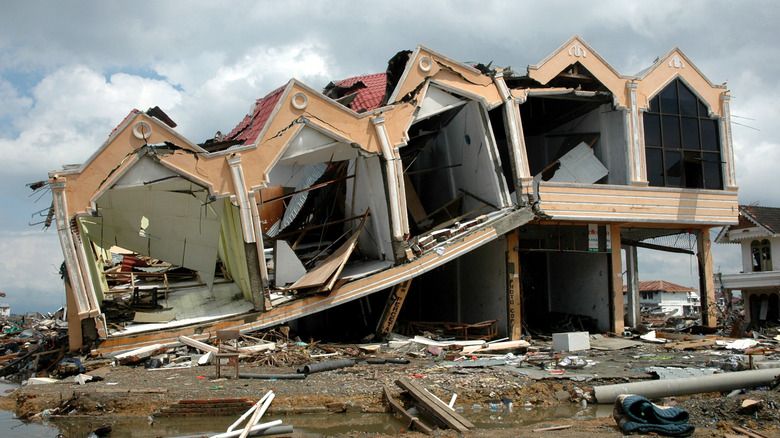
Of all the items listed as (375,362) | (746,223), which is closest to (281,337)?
(375,362)

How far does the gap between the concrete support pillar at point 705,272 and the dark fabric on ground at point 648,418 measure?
14815 millimetres

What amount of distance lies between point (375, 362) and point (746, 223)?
28.0m

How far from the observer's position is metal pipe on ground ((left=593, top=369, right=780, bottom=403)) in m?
11.0

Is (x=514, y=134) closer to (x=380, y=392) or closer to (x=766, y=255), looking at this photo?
(x=380, y=392)

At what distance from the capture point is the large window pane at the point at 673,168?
21750 millimetres

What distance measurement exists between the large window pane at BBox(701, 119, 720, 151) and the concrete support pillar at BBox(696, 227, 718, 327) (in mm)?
2778

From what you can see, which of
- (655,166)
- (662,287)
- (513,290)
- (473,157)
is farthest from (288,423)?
(662,287)

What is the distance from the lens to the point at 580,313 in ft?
75.5

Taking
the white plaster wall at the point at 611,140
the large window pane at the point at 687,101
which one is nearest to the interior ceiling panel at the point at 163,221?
the white plaster wall at the point at 611,140

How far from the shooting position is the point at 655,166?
70.9 feet

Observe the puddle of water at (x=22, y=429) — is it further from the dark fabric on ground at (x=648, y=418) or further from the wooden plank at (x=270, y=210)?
the wooden plank at (x=270, y=210)

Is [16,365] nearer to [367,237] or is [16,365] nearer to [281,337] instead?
[281,337]

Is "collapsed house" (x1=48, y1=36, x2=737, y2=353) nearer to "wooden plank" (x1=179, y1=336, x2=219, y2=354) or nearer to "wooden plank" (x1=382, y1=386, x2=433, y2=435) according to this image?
"wooden plank" (x1=179, y1=336, x2=219, y2=354)

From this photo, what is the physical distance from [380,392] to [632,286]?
15.4 m
